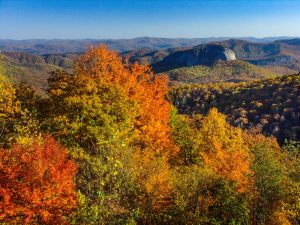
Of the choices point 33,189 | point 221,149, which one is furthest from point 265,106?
point 33,189

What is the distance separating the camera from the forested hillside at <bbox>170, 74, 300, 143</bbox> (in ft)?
429

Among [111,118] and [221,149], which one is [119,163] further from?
[221,149]

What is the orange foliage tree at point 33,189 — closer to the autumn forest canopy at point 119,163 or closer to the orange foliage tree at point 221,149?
the autumn forest canopy at point 119,163

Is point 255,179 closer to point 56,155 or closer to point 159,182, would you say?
point 159,182

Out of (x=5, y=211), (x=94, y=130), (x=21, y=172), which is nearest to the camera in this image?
(x=5, y=211)

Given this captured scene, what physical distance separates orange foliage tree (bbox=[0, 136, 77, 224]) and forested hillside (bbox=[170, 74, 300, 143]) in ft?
330

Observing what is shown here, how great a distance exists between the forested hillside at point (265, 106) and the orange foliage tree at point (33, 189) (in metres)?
101

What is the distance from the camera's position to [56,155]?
30.8 meters

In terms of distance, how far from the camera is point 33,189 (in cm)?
2616

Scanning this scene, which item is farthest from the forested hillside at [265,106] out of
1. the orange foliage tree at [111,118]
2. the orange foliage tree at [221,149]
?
the orange foliage tree at [111,118]

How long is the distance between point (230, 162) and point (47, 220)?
2719 cm

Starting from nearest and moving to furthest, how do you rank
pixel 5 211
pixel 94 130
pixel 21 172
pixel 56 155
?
pixel 5 211 < pixel 21 172 < pixel 56 155 < pixel 94 130

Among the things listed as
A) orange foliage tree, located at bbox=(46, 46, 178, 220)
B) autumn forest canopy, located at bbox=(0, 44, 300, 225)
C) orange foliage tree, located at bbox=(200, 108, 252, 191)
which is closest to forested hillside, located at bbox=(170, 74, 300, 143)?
orange foliage tree, located at bbox=(200, 108, 252, 191)

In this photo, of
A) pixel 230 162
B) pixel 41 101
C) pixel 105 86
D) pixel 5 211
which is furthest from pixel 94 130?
pixel 230 162
